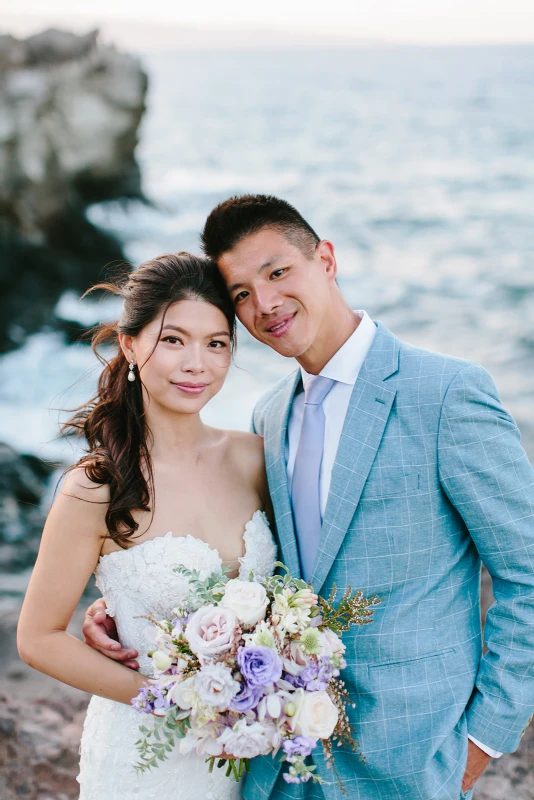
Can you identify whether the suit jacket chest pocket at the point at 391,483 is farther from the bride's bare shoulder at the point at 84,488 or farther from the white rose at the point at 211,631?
the bride's bare shoulder at the point at 84,488

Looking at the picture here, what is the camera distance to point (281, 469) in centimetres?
269

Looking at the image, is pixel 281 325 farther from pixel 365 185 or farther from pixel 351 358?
pixel 365 185

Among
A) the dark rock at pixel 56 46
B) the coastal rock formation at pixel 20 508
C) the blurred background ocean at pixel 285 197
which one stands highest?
the dark rock at pixel 56 46

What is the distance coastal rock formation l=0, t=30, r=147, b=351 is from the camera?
10.4 metres

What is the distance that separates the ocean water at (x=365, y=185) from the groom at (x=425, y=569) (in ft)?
23.7

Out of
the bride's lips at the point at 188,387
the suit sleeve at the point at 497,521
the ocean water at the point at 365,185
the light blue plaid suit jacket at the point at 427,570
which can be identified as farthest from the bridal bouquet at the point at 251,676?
the ocean water at the point at 365,185

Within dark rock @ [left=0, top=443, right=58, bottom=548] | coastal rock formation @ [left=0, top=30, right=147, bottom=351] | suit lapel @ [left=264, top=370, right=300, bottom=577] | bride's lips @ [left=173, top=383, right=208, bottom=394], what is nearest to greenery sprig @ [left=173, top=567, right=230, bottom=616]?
suit lapel @ [left=264, top=370, right=300, bottom=577]

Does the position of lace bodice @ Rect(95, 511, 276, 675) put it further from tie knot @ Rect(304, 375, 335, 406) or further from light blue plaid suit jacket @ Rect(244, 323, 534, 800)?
tie knot @ Rect(304, 375, 335, 406)

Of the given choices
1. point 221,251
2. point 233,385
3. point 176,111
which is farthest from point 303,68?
point 221,251

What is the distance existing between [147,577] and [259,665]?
2.20 ft

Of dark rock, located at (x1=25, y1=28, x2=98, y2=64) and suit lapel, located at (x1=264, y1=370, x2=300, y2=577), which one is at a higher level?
dark rock, located at (x1=25, y1=28, x2=98, y2=64)

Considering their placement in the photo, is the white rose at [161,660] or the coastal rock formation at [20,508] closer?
the white rose at [161,660]

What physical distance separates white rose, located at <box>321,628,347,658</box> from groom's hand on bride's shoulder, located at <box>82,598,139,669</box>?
787 mm

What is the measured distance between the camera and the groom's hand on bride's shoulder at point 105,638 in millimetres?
2484
